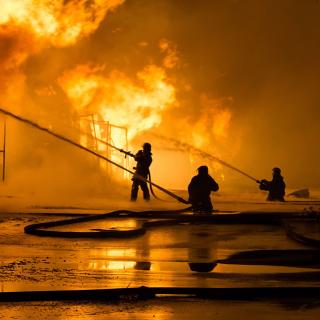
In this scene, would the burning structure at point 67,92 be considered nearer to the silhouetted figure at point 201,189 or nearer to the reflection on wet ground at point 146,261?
the silhouetted figure at point 201,189

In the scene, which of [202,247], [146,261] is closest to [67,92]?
[202,247]

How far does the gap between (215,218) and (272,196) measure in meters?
9.34

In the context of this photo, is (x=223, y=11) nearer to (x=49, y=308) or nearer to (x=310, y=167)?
(x=310, y=167)

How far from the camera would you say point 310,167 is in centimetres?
5084

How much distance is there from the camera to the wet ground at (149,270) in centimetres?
621

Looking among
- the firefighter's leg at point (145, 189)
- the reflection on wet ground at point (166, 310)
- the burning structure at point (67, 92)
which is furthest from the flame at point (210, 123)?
the reflection on wet ground at point (166, 310)

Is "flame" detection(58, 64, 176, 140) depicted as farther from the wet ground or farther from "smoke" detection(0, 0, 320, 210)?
the wet ground

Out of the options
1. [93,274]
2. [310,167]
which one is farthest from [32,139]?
[310,167]

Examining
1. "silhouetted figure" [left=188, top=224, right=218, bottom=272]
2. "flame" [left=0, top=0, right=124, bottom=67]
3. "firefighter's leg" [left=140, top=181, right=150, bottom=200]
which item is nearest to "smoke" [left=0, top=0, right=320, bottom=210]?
"flame" [left=0, top=0, right=124, bottom=67]

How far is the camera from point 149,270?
8266mm

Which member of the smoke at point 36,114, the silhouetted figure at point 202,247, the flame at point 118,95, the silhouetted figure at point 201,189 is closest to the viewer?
the silhouetted figure at point 202,247

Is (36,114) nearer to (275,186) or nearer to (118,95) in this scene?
(118,95)

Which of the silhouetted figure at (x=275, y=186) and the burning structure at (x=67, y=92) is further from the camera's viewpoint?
the burning structure at (x=67, y=92)

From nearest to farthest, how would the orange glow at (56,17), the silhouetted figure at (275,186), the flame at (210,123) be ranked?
the silhouetted figure at (275,186)
the orange glow at (56,17)
the flame at (210,123)
